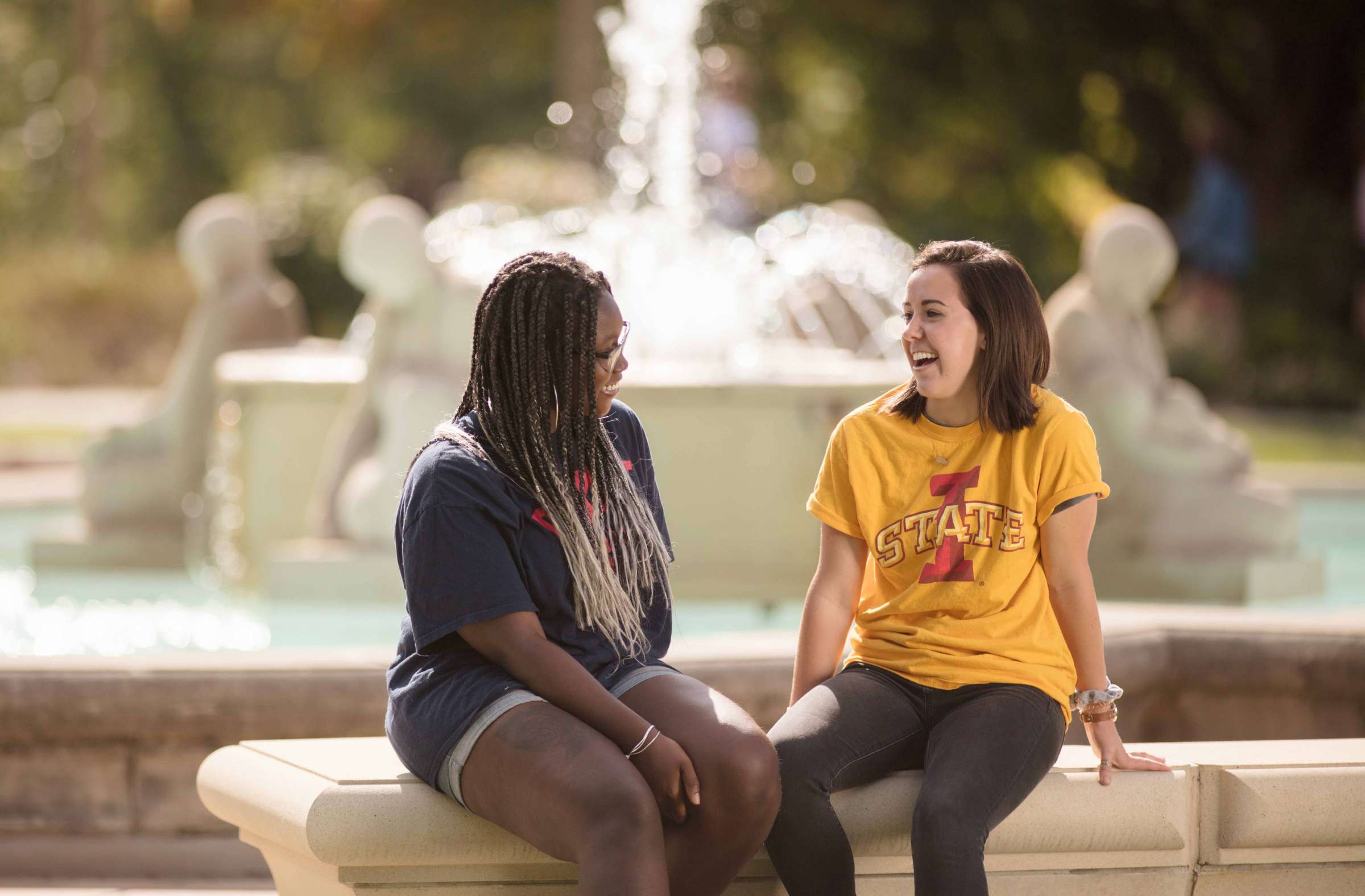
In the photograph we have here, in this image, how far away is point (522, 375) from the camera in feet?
9.48

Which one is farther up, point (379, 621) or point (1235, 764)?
point (1235, 764)

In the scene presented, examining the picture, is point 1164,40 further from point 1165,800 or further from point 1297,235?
point 1165,800

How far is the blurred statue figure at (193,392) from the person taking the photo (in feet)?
25.4

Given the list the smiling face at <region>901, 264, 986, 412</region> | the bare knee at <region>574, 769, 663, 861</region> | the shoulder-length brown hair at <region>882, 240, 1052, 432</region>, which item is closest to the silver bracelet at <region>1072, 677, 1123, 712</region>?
the shoulder-length brown hair at <region>882, 240, 1052, 432</region>

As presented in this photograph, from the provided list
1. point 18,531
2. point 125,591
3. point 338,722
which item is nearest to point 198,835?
point 338,722

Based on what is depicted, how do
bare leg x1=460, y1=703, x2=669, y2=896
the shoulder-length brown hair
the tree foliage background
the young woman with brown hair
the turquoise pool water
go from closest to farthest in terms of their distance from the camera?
bare leg x1=460, y1=703, x2=669, y2=896 → the young woman with brown hair → the shoulder-length brown hair → the turquoise pool water → the tree foliage background

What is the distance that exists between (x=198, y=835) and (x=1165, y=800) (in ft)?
7.09

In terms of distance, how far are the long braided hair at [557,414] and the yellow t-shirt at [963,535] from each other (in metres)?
0.46

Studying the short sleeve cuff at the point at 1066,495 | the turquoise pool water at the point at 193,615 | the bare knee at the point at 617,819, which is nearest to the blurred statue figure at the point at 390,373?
the turquoise pool water at the point at 193,615

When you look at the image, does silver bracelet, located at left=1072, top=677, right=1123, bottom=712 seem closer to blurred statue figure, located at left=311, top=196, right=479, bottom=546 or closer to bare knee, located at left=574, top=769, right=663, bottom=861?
bare knee, located at left=574, top=769, right=663, bottom=861

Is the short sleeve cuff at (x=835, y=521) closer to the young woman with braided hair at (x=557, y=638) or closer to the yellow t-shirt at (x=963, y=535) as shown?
the yellow t-shirt at (x=963, y=535)

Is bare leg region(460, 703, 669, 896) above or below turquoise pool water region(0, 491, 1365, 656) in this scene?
above

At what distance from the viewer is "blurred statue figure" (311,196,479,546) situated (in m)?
6.40

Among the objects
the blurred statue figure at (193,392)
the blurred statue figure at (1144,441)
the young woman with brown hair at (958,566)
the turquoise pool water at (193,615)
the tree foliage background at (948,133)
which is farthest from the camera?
the tree foliage background at (948,133)
